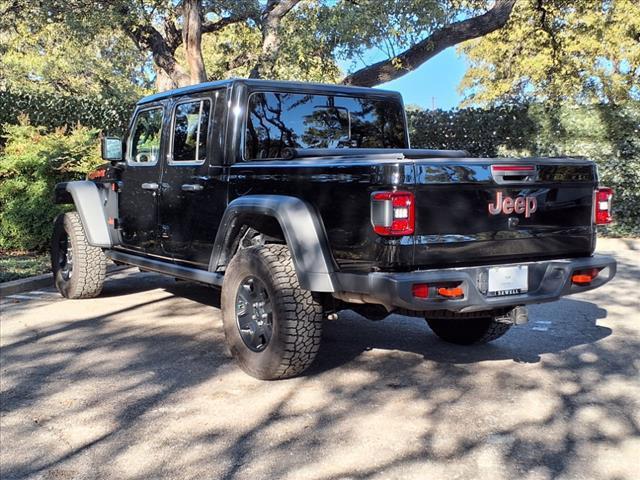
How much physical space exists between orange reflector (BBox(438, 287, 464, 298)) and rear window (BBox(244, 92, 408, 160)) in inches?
66.5

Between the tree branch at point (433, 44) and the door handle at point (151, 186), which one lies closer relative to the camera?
the door handle at point (151, 186)

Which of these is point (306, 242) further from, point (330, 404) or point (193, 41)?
point (193, 41)

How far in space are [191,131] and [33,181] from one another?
5.78 m

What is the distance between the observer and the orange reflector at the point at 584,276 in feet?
13.6

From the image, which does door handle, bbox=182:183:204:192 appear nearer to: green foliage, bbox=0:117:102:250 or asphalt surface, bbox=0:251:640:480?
asphalt surface, bbox=0:251:640:480

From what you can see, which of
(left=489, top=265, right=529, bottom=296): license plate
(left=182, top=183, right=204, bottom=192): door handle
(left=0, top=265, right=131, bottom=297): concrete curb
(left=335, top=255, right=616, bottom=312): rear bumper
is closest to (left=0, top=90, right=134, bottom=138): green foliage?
(left=0, top=265, right=131, bottom=297): concrete curb

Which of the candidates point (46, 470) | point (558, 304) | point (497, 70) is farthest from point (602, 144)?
point (497, 70)

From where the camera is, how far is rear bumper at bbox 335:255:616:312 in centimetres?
353

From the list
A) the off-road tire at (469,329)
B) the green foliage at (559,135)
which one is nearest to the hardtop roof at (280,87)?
the off-road tire at (469,329)

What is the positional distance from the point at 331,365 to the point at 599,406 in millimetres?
1757

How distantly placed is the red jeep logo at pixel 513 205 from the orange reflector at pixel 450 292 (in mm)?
513

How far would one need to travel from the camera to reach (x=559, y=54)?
17.7 meters

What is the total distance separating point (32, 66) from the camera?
1063 inches

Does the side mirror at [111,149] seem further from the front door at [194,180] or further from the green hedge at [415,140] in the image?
the green hedge at [415,140]
